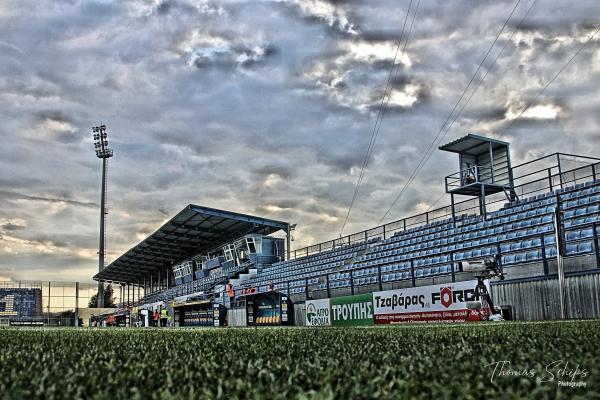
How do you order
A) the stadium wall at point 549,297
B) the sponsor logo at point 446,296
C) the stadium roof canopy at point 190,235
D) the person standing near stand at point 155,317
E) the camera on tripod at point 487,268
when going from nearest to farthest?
the stadium wall at point 549,297
the camera on tripod at point 487,268
the sponsor logo at point 446,296
the person standing near stand at point 155,317
the stadium roof canopy at point 190,235

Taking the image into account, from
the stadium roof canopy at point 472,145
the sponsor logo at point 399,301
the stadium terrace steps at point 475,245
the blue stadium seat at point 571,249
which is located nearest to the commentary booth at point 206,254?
the stadium terrace steps at point 475,245

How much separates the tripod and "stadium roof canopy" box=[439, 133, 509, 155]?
13056mm

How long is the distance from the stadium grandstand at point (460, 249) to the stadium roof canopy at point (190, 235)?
0.18m

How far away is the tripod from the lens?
14391 millimetres

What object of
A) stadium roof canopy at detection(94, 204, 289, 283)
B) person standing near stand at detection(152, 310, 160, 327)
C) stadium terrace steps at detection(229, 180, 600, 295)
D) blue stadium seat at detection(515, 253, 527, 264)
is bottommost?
person standing near stand at detection(152, 310, 160, 327)

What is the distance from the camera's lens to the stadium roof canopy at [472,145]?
2686cm

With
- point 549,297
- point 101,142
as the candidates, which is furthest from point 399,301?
point 101,142

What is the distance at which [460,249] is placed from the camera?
21453 mm

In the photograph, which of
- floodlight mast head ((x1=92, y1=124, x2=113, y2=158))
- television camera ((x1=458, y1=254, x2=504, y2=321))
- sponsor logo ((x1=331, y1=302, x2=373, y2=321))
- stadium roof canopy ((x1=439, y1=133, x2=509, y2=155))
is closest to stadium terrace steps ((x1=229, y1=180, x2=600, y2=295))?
sponsor logo ((x1=331, y1=302, x2=373, y2=321))

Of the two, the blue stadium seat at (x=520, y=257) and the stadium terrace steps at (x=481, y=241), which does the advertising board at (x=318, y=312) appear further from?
the blue stadium seat at (x=520, y=257)

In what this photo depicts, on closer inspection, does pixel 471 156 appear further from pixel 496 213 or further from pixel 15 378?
pixel 15 378

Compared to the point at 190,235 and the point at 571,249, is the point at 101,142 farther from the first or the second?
the point at 571,249

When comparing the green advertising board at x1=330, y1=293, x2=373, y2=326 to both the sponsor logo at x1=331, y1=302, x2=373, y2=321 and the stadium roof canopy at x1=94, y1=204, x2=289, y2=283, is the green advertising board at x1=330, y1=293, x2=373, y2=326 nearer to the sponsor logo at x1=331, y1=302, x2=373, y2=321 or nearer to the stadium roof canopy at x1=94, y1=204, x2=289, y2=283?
the sponsor logo at x1=331, y1=302, x2=373, y2=321

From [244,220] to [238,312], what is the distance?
19.9 m
